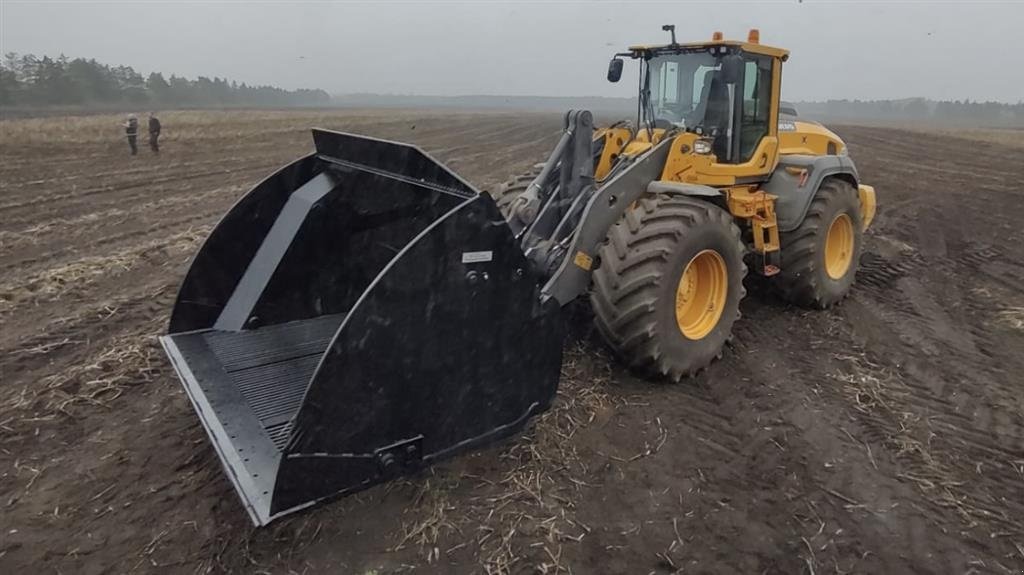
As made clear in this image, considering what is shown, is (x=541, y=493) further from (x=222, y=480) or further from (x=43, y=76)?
(x=43, y=76)

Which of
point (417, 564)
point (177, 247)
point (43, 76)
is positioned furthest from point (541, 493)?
point (43, 76)

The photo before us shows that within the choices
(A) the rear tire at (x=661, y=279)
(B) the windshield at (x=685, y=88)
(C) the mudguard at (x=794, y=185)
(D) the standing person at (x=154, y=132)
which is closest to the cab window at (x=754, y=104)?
(B) the windshield at (x=685, y=88)

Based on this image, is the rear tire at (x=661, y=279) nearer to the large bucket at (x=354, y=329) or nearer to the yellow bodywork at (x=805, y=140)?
the large bucket at (x=354, y=329)

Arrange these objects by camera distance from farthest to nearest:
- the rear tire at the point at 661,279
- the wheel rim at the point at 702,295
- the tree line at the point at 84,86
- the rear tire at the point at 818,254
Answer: the tree line at the point at 84,86 → the rear tire at the point at 818,254 → the wheel rim at the point at 702,295 → the rear tire at the point at 661,279

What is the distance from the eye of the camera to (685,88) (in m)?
5.89

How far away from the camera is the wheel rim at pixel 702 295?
4.99 metres

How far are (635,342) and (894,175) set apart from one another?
16.0m

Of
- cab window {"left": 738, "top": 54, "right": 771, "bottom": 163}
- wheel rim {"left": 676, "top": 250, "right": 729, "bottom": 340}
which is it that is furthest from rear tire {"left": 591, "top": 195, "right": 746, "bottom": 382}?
cab window {"left": 738, "top": 54, "right": 771, "bottom": 163}

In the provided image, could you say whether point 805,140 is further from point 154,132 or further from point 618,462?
point 154,132

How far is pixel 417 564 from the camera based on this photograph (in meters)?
3.05

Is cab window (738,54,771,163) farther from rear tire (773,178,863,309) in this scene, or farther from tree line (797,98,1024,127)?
tree line (797,98,1024,127)

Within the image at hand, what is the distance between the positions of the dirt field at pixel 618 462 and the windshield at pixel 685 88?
1.84 meters

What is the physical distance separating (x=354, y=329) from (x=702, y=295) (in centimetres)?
299

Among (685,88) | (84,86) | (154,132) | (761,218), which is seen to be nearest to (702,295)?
(761,218)
